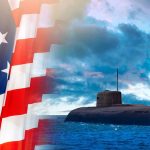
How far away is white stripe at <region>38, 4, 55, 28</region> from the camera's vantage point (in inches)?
142

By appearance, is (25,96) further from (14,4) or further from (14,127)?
(14,4)

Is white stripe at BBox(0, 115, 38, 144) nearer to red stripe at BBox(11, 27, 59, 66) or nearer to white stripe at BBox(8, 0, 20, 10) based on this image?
red stripe at BBox(11, 27, 59, 66)

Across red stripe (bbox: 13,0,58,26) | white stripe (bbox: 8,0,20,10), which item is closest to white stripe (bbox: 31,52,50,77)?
red stripe (bbox: 13,0,58,26)

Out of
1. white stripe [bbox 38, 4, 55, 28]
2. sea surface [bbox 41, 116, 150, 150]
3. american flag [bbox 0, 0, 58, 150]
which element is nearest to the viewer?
american flag [bbox 0, 0, 58, 150]

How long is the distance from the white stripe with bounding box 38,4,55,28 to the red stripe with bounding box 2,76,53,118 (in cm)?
51

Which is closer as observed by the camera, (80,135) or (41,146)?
(41,146)

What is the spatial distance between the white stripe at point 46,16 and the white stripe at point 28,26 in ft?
0.19

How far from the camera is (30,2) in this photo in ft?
11.7

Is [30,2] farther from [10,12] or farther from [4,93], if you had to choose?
[4,93]

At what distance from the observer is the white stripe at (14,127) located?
351 cm

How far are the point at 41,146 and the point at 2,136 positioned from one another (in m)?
0.40

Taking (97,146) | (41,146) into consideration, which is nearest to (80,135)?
(97,146)

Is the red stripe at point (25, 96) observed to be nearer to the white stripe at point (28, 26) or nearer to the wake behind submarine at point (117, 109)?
the white stripe at point (28, 26)

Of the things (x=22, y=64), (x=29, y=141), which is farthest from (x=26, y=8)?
(x=29, y=141)
